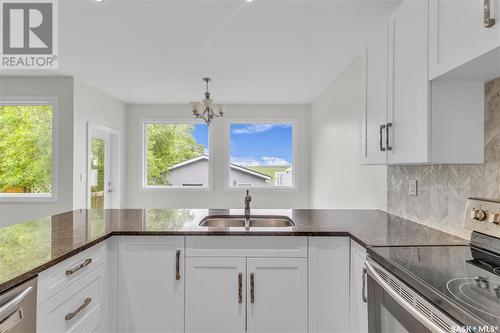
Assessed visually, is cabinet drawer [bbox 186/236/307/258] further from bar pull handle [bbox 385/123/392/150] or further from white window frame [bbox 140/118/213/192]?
white window frame [bbox 140/118/213/192]

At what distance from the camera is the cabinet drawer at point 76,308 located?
125cm

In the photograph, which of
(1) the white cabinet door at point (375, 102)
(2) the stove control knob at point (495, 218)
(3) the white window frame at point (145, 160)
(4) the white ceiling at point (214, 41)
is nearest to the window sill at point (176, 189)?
(3) the white window frame at point (145, 160)

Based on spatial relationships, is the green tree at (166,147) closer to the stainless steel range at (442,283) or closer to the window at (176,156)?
the window at (176,156)

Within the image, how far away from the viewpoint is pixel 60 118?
4.00 m

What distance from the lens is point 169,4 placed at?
7.15ft

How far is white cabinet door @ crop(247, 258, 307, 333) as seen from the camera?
1776mm

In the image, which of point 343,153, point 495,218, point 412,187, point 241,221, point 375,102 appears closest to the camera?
point 495,218

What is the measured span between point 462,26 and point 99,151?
16.4 feet

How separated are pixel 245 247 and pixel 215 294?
13.0 inches

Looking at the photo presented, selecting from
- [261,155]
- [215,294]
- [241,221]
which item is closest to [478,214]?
[215,294]

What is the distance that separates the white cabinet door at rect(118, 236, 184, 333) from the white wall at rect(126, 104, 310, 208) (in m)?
3.73

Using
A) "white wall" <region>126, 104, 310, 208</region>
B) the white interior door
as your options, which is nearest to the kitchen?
the white interior door

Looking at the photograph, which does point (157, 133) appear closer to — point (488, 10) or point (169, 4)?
point (169, 4)

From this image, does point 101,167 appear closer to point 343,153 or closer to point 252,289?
point 343,153
